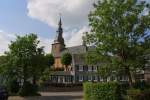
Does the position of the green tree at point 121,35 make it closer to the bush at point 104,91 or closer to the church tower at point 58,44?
the bush at point 104,91

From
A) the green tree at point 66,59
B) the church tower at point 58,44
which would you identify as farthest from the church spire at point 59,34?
the green tree at point 66,59

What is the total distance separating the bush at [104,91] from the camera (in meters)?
27.4

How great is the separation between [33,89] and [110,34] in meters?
13.0

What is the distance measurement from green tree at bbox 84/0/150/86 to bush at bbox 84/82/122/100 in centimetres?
783

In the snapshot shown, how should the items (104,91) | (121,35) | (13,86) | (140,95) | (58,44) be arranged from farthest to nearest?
(58,44) → (13,86) → (121,35) → (140,95) → (104,91)

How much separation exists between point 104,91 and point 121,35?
968cm

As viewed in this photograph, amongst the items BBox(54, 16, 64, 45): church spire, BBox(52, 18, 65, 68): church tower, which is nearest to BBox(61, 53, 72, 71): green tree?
BBox(52, 18, 65, 68): church tower

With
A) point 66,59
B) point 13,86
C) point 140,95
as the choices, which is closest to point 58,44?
point 66,59

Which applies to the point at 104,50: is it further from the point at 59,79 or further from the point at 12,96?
the point at 59,79

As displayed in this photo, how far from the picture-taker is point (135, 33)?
118ft

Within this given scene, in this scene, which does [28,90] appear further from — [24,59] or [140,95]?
[140,95]

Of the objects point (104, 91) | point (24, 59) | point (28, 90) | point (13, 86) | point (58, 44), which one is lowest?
point (104, 91)

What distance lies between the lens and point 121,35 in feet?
116

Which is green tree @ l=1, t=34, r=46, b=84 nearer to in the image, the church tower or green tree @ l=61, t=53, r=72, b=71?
green tree @ l=61, t=53, r=72, b=71
